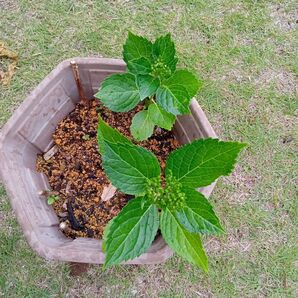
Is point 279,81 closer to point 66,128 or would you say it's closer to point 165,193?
point 66,128

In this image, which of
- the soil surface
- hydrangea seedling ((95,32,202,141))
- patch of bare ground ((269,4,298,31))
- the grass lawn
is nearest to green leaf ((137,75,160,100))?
hydrangea seedling ((95,32,202,141))

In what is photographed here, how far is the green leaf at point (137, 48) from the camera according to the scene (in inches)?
40.9

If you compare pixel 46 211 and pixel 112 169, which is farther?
pixel 46 211

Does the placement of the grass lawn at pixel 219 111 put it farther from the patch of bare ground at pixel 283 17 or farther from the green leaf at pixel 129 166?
the green leaf at pixel 129 166

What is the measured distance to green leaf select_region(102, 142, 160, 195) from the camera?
91 cm

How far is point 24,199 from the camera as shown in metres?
1.13

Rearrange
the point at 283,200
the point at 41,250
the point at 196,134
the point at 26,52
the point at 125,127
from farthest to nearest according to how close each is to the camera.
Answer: the point at 26,52 → the point at 283,200 → the point at 125,127 → the point at 196,134 → the point at 41,250

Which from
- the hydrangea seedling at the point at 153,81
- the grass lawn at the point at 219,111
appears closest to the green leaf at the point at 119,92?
the hydrangea seedling at the point at 153,81

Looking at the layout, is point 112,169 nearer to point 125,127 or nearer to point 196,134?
point 196,134

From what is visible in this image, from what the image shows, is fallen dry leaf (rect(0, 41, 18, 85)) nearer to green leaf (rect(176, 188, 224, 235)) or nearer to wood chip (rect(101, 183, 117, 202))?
wood chip (rect(101, 183, 117, 202))

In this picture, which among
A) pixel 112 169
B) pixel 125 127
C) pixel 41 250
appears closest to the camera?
pixel 112 169

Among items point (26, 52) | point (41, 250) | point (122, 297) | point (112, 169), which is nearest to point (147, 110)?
point (112, 169)

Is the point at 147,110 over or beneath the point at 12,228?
over

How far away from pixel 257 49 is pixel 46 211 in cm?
126
